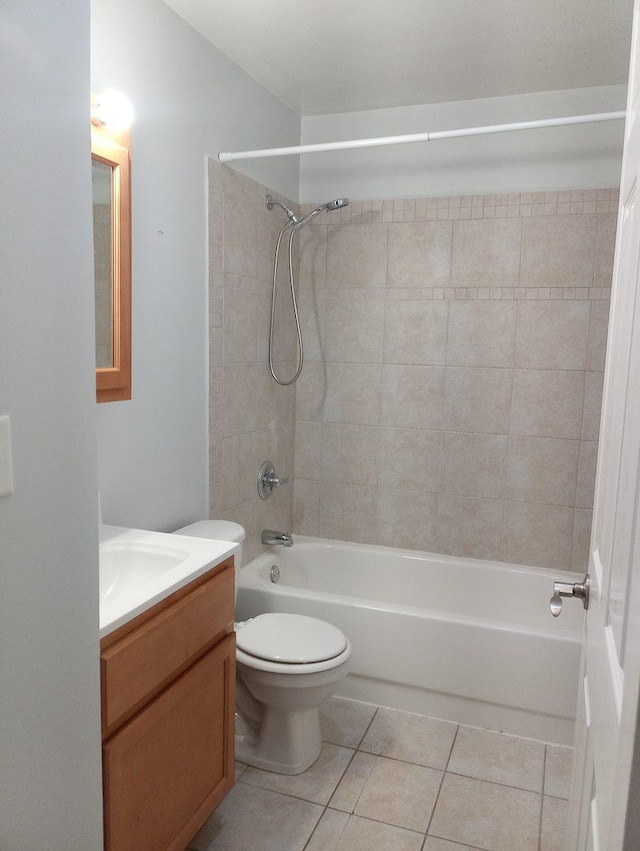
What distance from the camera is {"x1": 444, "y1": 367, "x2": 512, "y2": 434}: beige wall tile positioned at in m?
2.98

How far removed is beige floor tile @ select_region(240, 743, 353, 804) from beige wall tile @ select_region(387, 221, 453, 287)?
202 centimetres

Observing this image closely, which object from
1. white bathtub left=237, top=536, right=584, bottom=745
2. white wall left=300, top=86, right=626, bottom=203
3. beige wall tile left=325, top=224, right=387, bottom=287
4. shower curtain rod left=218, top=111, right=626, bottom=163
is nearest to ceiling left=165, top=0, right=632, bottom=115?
A: white wall left=300, top=86, right=626, bottom=203

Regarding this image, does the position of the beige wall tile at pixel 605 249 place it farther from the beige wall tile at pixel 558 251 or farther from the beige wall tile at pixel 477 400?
the beige wall tile at pixel 477 400

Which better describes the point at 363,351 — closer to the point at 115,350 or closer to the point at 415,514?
the point at 415,514

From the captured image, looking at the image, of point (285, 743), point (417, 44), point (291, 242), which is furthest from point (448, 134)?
point (285, 743)

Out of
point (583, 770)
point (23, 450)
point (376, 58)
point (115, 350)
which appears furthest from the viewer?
point (376, 58)

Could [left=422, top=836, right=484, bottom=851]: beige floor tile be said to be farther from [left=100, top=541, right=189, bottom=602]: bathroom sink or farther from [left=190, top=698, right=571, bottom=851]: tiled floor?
[left=100, top=541, right=189, bottom=602]: bathroom sink

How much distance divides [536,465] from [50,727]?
2417 mm

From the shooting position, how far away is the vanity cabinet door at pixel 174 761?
1.36 metres

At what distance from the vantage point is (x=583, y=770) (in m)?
1.14

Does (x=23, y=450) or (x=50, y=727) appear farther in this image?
(x=50, y=727)

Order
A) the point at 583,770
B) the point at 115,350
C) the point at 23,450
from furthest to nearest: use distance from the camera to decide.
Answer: the point at 115,350 < the point at 583,770 < the point at 23,450

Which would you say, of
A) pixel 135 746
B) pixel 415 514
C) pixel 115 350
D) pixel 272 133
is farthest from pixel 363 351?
pixel 135 746

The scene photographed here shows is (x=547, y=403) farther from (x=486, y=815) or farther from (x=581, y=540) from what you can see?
(x=486, y=815)
